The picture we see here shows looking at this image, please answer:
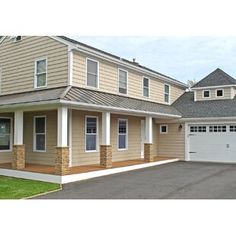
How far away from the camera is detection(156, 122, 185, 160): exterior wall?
19250mm

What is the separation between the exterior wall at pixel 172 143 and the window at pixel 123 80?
470 centimetres

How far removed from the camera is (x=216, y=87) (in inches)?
829


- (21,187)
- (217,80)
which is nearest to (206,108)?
(217,80)

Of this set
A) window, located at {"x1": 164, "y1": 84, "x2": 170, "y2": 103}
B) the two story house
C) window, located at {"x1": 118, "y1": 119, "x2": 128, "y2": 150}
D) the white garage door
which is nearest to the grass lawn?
the two story house

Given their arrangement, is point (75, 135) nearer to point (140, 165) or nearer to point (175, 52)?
point (140, 165)

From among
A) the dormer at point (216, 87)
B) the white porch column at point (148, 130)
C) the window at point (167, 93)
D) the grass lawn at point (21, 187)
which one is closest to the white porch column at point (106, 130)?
the grass lawn at point (21, 187)

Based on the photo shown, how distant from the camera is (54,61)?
45.6ft

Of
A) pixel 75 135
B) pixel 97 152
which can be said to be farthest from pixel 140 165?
pixel 75 135

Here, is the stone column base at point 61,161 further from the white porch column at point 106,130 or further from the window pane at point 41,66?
the window pane at point 41,66

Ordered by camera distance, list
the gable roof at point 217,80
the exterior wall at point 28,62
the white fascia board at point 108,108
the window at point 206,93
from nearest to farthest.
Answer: the white fascia board at point 108,108 → the exterior wall at point 28,62 → the gable roof at point 217,80 → the window at point 206,93

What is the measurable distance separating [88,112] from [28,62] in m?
4.09

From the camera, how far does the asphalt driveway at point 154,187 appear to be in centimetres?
868

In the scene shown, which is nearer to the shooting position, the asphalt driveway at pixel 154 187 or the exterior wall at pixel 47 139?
the asphalt driveway at pixel 154 187
